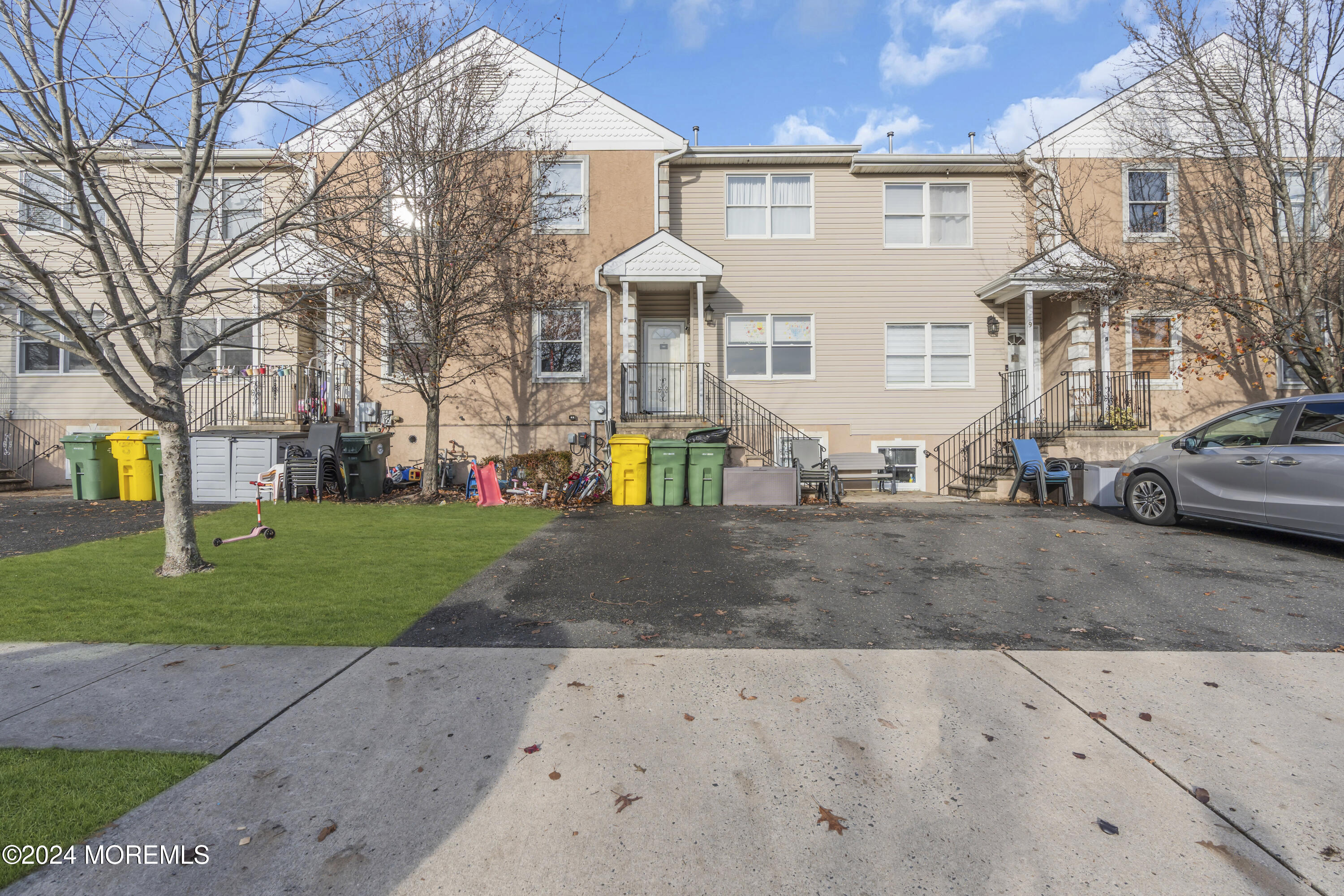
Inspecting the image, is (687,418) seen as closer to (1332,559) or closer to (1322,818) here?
(1332,559)

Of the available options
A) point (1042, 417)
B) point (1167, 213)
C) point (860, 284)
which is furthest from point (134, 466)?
point (1167, 213)

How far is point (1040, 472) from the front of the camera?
10.8 meters

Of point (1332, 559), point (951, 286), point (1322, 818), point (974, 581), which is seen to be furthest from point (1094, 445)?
point (1322, 818)

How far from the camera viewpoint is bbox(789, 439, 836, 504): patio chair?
435 inches

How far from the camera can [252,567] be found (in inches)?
232

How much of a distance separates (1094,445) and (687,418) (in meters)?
7.68

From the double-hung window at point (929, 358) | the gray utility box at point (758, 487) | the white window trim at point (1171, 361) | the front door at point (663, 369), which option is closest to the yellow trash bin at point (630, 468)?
the gray utility box at point (758, 487)

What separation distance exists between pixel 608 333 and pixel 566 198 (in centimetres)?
300

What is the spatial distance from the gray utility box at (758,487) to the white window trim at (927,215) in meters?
6.58

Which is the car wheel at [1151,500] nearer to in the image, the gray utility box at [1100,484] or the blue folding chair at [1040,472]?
the gray utility box at [1100,484]

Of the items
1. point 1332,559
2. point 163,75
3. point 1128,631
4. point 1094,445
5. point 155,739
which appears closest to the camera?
point 155,739

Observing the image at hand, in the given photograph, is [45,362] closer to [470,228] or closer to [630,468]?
[470,228]

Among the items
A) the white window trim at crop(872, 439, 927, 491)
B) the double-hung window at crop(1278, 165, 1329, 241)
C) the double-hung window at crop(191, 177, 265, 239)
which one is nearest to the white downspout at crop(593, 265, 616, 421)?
the white window trim at crop(872, 439, 927, 491)

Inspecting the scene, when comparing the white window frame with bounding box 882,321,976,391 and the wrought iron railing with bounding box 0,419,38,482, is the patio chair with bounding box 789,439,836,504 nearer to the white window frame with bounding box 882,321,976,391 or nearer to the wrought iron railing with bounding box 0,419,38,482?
the white window frame with bounding box 882,321,976,391
